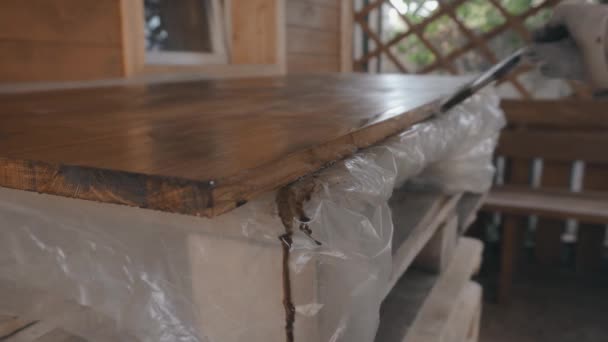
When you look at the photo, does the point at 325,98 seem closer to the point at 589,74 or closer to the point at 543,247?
the point at 589,74

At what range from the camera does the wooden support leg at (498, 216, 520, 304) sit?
1.67 meters

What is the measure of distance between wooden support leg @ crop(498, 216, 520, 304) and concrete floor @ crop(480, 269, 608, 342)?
0.14 ft

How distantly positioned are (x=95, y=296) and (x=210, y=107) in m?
0.24

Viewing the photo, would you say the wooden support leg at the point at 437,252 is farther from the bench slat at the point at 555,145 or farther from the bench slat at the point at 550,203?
the bench slat at the point at 555,145

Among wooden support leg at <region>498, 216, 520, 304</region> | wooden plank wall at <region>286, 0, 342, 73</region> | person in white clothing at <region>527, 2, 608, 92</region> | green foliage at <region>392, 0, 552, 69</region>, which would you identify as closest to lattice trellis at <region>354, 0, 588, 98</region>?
green foliage at <region>392, 0, 552, 69</region>

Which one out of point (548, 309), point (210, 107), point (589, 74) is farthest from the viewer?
point (548, 309)

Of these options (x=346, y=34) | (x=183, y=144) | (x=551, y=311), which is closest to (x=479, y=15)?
(x=346, y=34)

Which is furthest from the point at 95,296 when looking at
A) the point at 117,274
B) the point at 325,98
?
the point at 325,98

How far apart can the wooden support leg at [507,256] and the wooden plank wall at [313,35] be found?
2.92 feet

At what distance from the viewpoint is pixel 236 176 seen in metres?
0.26

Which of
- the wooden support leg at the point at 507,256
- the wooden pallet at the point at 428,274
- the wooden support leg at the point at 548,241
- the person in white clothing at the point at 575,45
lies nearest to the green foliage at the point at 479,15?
the wooden support leg at the point at 548,241

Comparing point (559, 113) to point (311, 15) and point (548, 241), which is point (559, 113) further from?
point (311, 15)

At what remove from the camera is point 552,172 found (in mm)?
1826

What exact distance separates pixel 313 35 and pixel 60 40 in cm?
118
